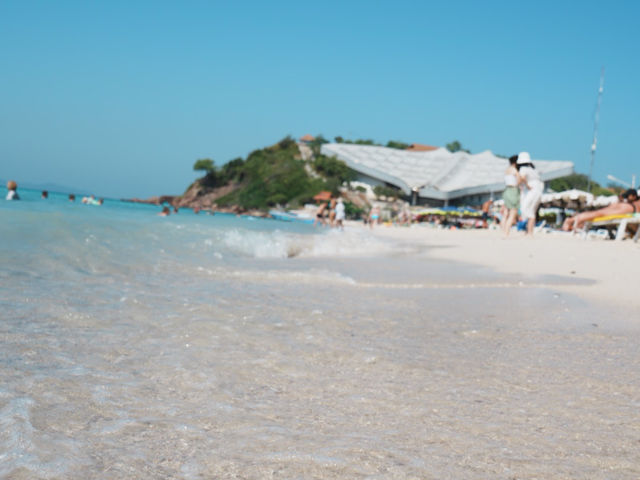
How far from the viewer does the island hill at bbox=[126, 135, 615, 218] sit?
6938 centimetres

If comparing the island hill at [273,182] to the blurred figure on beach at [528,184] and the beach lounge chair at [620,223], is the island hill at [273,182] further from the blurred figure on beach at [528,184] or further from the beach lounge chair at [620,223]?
the blurred figure on beach at [528,184]

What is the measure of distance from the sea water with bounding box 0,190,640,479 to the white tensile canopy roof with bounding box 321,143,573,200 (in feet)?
221

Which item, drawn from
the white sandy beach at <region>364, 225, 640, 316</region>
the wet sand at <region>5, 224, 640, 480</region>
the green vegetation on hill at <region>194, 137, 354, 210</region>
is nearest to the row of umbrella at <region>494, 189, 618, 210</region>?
the white sandy beach at <region>364, 225, 640, 316</region>

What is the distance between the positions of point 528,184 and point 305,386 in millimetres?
10162

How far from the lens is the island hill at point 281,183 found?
69375mm

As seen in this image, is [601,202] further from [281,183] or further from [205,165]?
[205,165]

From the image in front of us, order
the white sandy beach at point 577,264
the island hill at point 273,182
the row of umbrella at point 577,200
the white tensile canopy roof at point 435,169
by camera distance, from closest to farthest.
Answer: the white sandy beach at point 577,264 → the row of umbrella at point 577,200 → the white tensile canopy roof at point 435,169 → the island hill at point 273,182

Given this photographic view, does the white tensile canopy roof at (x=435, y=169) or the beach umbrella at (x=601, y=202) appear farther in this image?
the white tensile canopy roof at (x=435, y=169)

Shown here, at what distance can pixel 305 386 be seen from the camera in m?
1.62

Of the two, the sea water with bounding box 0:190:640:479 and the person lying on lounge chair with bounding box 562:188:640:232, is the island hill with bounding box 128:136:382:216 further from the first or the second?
the sea water with bounding box 0:190:640:479

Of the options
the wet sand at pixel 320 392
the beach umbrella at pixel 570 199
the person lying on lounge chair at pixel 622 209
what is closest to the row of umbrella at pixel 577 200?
the beach umbrella at pixel 570 199

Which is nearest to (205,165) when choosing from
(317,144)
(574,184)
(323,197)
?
(317,144)

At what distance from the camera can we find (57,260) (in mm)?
4531

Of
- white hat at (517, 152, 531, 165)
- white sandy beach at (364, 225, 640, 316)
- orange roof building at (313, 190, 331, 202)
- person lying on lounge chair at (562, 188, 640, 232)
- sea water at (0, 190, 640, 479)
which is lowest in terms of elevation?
sea water at (0, 190, 640, 479)
